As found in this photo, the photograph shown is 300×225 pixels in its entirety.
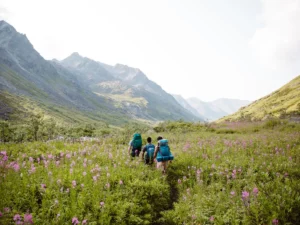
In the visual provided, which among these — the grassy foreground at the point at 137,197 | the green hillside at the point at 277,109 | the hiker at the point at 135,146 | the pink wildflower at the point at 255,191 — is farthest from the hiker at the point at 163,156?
the green hillside at the point at 277,109

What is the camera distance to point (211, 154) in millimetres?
12836

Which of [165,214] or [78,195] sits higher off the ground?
[78,195]

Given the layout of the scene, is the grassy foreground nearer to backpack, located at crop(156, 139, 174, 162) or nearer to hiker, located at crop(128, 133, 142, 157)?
backpack, located at crop(156, 139, 174, 162)

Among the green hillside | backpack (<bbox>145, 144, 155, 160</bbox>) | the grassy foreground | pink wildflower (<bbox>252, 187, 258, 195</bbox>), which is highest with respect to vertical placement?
the green hillside

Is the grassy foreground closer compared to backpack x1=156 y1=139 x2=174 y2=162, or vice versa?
the grassy foreground

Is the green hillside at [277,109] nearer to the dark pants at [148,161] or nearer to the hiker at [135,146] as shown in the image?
the hiker at [135,146]

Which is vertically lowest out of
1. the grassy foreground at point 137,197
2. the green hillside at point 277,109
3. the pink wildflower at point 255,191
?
the grassy foreground at point 137,197

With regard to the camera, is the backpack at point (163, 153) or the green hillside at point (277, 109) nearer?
the backpack at point (163, 153)

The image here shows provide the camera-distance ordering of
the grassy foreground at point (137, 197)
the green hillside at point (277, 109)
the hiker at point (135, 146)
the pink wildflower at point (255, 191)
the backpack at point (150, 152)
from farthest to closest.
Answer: the green hillside at point (277, 109) < the hiker at point (135, 146) < the backpack at point (150, 152) < the pink wildflower at point (255, 191) < the grassy foreground at point (137, 197)

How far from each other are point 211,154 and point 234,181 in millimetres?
4189

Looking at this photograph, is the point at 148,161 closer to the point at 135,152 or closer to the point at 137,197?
the point at 135,152

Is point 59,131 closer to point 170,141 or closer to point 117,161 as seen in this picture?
point 170,141

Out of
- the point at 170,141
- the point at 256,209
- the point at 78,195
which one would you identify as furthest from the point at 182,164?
the point at 170,141

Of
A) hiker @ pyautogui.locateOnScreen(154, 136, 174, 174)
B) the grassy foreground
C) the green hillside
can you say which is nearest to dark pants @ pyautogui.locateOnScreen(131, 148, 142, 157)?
hiker @ pyautogui.locateOnScreen(154, 136, 174, 174)
